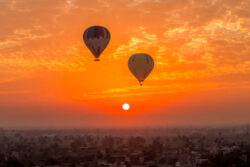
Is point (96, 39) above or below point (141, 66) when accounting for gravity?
above

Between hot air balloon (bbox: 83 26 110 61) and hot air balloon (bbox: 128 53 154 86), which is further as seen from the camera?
hot air balloon (bbox: 128 53 154 86)

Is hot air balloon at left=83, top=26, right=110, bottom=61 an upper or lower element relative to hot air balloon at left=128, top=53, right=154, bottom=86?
upper

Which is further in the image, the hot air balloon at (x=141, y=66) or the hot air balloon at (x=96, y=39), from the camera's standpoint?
the hot air balloon at (x=141, y=66)

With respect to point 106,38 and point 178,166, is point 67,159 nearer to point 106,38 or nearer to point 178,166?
point 178,166

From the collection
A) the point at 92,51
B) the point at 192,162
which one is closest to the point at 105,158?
the point at 192,162

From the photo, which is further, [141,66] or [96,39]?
[141,66]
